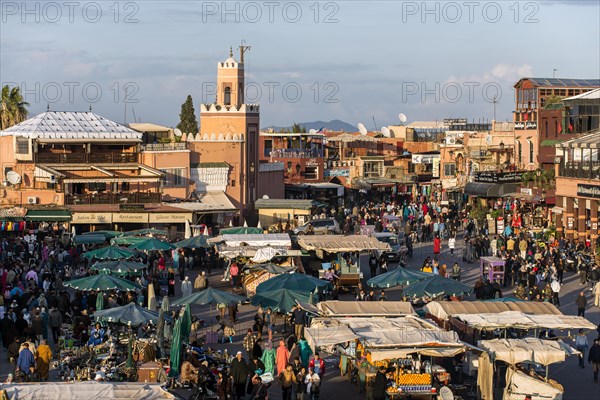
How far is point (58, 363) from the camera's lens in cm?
2720

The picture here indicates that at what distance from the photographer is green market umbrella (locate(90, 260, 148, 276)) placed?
36.6m

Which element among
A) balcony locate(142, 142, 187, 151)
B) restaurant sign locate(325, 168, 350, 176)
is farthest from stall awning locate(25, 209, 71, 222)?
restaurant sign locate(325, 168, 350, 176)

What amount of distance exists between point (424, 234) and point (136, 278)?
20.1 metres

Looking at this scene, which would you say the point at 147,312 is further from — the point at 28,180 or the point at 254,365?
the point at 28,180

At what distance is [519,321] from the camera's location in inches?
1028

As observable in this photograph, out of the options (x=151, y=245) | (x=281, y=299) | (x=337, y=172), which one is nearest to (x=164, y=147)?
(x=151, y=245)

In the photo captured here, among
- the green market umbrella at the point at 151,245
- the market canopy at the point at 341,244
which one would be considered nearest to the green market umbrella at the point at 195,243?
the green market umbrella at the point at 151,245

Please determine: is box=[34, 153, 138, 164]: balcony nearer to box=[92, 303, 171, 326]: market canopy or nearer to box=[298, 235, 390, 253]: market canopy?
box=[298, 235, 390, 253]: market canopy

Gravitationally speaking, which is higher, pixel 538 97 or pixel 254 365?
pixel 538 97

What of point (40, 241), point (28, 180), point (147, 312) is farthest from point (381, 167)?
point (147, 312)

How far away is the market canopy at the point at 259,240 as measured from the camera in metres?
41.1

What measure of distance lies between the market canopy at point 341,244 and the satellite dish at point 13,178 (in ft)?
59.3

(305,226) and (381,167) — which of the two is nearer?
(305,226)

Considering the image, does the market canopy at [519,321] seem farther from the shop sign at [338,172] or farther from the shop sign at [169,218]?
the shop sign at [338,172]
